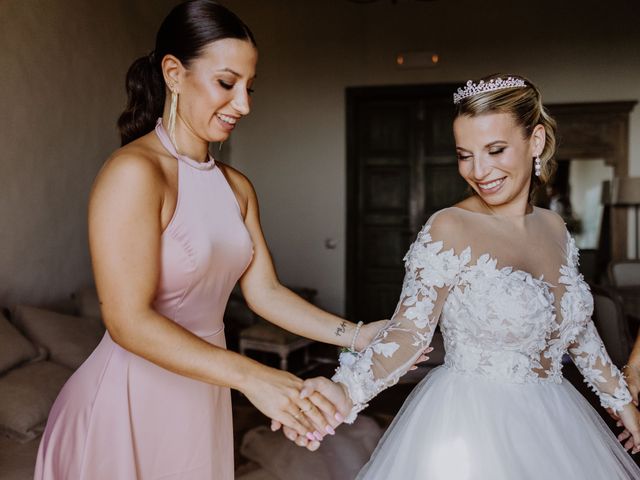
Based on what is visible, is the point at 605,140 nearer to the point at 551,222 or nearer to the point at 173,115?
the point at 551,222

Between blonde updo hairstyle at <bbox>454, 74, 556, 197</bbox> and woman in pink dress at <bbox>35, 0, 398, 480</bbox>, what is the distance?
0.66m

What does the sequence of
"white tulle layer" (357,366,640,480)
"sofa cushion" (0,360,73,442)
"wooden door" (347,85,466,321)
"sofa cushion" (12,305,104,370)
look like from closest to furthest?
"white tulle layer" (357,366,640,480)
"sofa cushion" (0,360,73,442)
"sofa cushion" (12,305,104,370)
"wooden door" (347,85,466,321)

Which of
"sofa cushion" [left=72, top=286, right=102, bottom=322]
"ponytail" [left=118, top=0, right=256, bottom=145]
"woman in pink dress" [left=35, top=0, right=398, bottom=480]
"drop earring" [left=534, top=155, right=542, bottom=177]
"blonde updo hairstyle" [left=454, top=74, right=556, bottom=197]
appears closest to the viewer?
"woman in pink dress" [left=35, top=0, right=398, bottom=480]

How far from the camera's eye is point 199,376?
1335 millimetres

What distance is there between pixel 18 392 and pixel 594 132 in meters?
6.09

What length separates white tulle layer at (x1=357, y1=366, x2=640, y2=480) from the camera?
1.60 metres

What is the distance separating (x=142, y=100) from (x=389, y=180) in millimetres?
5883

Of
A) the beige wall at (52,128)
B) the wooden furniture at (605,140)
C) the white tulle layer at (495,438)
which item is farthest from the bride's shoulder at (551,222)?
the wooden furniture at (605,140)

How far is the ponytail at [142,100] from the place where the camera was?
63.1 inches

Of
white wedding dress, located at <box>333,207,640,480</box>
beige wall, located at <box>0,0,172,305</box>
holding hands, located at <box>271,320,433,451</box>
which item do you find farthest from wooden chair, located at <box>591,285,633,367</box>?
beige wall, located at <box>0,0,172,305</box>

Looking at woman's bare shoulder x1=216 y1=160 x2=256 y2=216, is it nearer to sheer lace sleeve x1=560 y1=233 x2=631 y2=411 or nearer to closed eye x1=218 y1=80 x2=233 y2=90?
closed eye x1=218 y1=80 x2=233 y2=90

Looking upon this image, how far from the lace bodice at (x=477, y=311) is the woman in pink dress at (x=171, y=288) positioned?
0.70ft

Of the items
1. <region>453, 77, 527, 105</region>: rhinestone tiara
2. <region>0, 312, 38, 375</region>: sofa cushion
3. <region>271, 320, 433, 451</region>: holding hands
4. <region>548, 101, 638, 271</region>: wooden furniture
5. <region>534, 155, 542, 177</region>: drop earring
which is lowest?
<region>0, 312, 38, 375</region>: sofa cushion

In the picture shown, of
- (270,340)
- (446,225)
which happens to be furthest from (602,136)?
(446,225)
